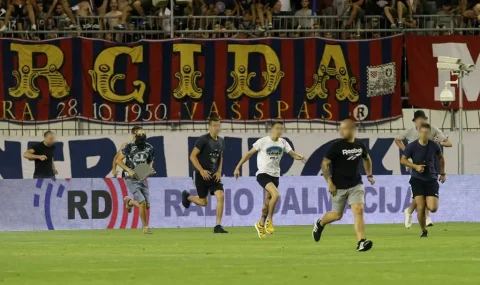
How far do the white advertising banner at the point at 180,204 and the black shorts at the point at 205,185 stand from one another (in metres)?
3.06

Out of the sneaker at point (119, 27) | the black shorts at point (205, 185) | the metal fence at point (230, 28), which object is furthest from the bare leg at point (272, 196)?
the sneaker at point (119, 27)

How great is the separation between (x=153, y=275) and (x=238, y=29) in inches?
725

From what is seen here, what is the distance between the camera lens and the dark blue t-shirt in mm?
21531

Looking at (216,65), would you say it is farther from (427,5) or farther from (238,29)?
(427,5)

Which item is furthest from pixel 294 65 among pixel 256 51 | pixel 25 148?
pixel 25 148

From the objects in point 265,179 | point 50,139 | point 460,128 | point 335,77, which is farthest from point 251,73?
point 265,179

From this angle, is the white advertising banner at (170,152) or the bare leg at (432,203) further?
the white advertising banner at (170,152)

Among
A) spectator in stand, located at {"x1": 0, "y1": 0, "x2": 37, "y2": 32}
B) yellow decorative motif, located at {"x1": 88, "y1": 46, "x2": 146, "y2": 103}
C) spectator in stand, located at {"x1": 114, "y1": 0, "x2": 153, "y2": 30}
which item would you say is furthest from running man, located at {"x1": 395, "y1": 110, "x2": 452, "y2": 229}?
spectator in stand, located at {"x1": 0, "y1": 0, "x2": 37, "y2": 32}

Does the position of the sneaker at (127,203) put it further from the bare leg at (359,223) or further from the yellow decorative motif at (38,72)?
the bare leg at (359,223)

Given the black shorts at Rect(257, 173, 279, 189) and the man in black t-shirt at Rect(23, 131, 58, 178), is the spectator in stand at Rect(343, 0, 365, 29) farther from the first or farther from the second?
the black shorts at Rect(257, 173, 279, 189)

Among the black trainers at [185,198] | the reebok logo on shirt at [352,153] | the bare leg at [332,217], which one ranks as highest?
the reebok logo on shirt at [352,153]

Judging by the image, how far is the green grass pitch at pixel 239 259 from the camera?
12.5 meters

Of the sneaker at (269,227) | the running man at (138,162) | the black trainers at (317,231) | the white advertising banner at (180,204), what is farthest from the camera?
the white advertising banner at (180,204)

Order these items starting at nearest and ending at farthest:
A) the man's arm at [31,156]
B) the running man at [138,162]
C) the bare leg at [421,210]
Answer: the bare leg at [421,210]
the running man at [138,162]
the man's arm at [31,156]
